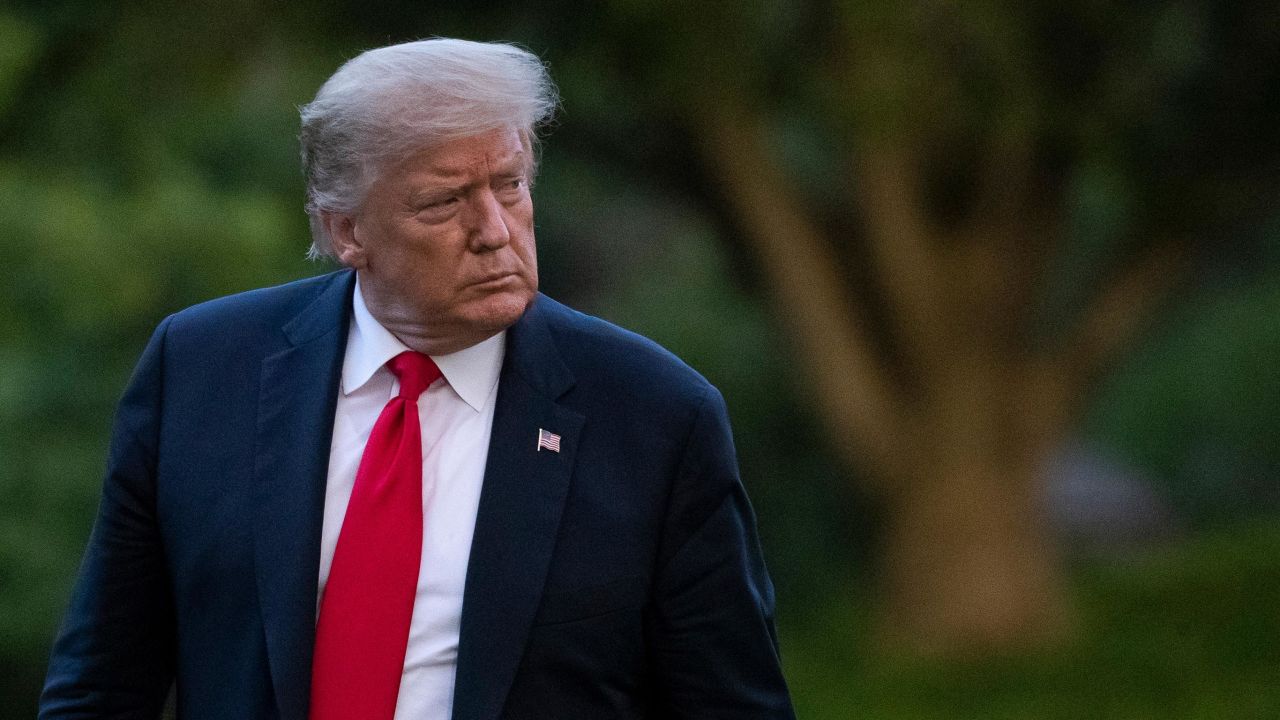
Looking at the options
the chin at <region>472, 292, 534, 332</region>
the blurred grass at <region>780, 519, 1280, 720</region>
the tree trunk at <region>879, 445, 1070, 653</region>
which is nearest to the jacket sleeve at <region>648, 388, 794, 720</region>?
the chin at <region>472, 292, 534, 332</region>

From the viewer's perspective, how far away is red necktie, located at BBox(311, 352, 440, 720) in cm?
203

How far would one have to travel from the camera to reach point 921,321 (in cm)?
933

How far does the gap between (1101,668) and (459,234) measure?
777 cm

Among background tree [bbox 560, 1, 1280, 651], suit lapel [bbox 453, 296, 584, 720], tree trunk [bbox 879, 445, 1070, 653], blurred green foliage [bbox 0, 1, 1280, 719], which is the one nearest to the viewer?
suit lapel [bbox 453, 296, 584, 720]

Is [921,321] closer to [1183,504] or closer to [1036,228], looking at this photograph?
[1036,228]

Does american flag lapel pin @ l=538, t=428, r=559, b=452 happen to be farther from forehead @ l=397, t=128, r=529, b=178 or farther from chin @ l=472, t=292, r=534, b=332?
forehead @ l=397, t=128, r=529, b=178

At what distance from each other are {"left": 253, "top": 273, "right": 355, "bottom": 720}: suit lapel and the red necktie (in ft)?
0.10

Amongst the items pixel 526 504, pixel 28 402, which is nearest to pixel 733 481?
pixel 526 504

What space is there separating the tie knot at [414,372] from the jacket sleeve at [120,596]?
0.95 feet

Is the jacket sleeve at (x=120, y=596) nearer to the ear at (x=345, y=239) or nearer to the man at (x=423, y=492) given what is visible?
the man at (x=423, y=492)

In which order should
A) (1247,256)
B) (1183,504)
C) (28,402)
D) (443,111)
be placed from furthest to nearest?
(1183,504)
(1247,256)
(28,402)
(443,111)

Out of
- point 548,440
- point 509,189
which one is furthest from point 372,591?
point 509,189

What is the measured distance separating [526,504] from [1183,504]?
47.2 feet

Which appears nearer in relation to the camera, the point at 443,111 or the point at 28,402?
the point at 443,111
